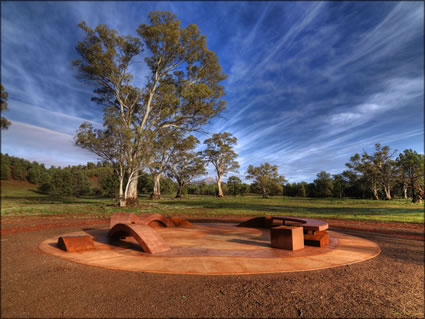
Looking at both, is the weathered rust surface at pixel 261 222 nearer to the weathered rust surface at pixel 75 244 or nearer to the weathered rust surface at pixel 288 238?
the weathered rust surface at pixel 288 238

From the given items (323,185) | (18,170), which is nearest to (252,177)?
(323,185)

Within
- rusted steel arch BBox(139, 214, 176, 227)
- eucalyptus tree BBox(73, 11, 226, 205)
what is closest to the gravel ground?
rusted steel arch BBox(139, 214, 176, 227)

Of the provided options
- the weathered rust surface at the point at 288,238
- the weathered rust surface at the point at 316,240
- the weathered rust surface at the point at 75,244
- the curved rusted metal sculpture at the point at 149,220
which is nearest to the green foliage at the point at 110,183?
the curved rusted metal sculpture at the point at 149,220

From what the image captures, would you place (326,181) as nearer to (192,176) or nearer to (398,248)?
(192,176)

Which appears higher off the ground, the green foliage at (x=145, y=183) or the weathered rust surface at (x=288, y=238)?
the green foliage at (x=145, y=183)

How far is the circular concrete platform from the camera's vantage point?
12.1 ft

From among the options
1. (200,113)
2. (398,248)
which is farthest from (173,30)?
(398,248)

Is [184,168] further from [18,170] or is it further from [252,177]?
[18,170]

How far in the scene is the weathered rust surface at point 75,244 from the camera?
4648mm

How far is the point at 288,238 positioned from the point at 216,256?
183cm

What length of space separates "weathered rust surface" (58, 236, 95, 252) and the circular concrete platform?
0.13 m

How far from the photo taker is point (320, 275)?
3520mm

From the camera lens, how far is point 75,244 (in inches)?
186

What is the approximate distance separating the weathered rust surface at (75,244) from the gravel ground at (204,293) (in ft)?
2.27
